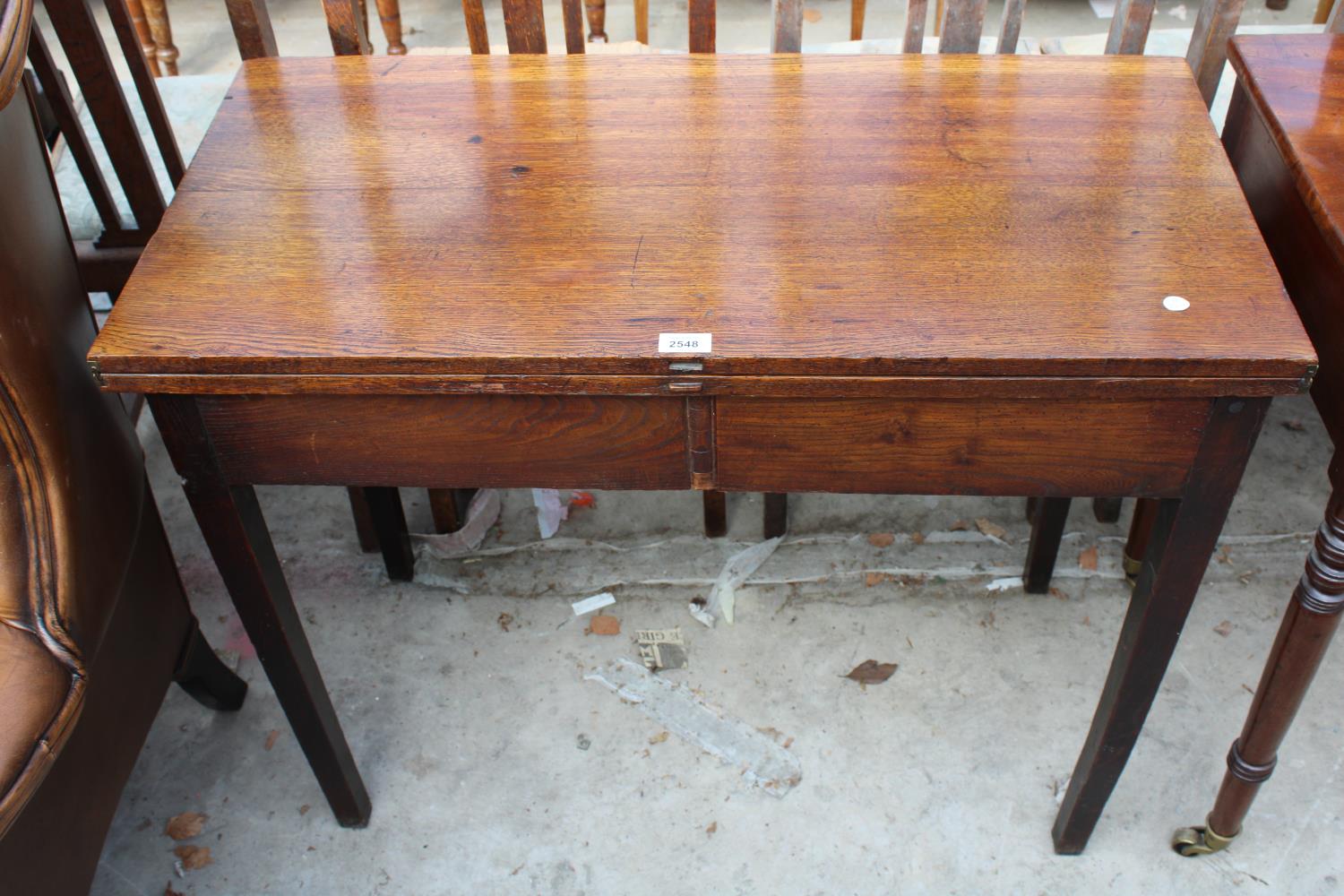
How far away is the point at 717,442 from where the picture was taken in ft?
3.84

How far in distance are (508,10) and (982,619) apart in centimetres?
125

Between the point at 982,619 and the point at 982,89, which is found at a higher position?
the point at 982,89

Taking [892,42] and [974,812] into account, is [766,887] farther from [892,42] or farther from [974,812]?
[892,42]

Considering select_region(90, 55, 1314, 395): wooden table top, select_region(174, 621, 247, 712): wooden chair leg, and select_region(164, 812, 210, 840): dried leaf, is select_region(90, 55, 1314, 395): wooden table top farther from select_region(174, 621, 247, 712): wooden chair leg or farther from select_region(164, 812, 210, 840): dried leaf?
select_region(164, 812, 210, 840): dried leaf

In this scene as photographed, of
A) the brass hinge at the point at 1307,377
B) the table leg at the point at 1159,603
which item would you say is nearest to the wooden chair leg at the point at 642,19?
the table leg at the point at 1159,603

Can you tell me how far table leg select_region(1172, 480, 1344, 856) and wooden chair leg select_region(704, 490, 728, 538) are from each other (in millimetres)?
904

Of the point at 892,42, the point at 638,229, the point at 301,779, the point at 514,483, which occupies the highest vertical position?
the point at 638,229

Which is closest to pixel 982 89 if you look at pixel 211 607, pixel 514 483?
pixel 514 483

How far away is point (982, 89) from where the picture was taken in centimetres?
146

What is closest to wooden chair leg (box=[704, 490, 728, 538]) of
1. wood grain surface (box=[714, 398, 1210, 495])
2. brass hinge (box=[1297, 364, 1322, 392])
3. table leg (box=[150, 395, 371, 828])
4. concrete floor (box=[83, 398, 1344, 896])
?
concrete floor (box=[83, 398, 1344, 896])

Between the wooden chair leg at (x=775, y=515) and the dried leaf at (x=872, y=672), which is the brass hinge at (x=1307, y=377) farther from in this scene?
the wooden chair leg at (x=775, y=515)

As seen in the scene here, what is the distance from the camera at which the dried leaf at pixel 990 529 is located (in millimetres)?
2154

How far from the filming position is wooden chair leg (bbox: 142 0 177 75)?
A: 11.2 ft

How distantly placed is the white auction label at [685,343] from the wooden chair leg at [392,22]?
223 cm
